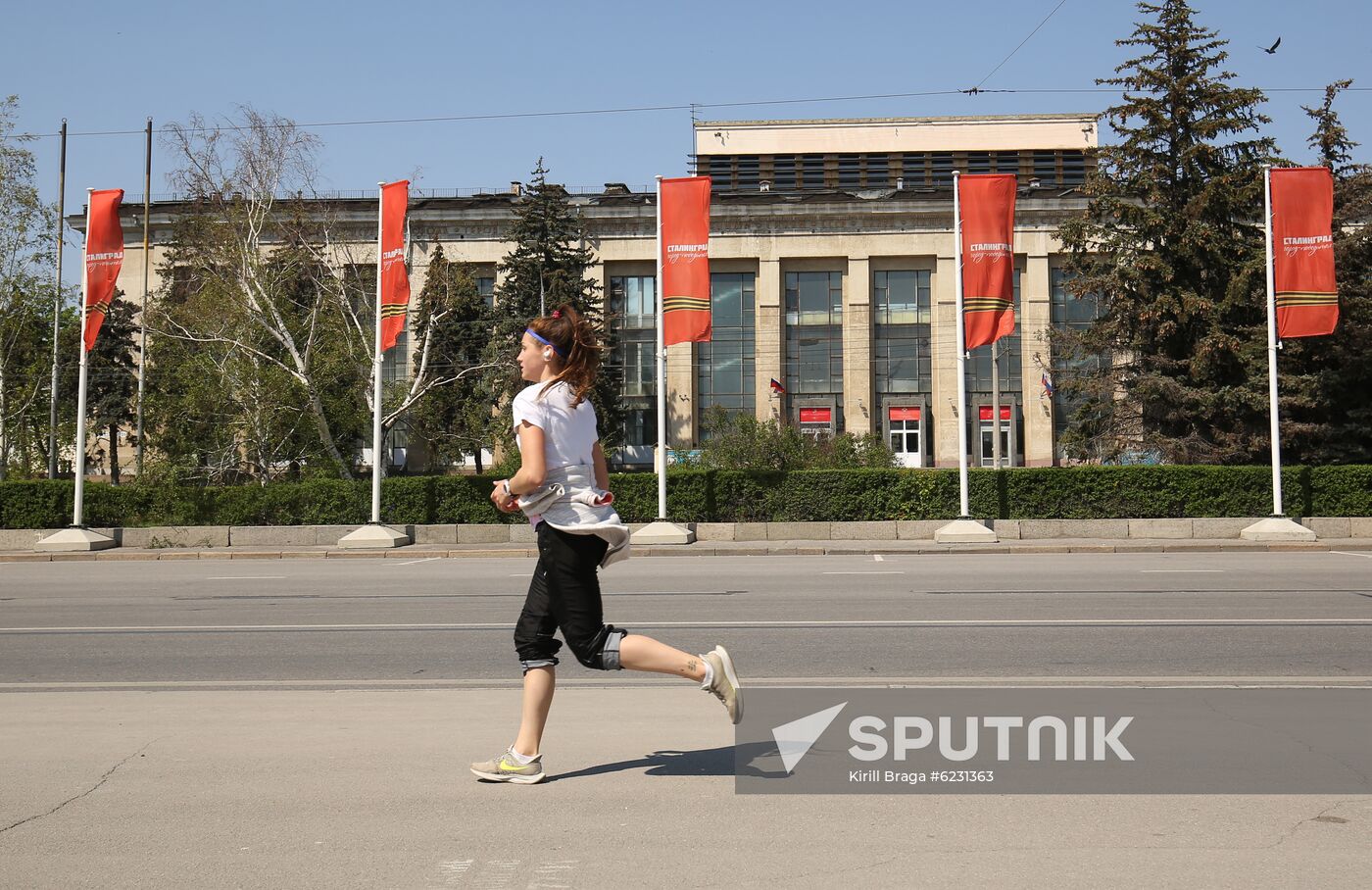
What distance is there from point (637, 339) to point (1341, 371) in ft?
124

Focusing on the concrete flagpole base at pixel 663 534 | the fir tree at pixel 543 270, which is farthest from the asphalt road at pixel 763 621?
the fir tree at pixel 543 270

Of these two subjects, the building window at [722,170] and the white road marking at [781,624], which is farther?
the building window at [722,170]

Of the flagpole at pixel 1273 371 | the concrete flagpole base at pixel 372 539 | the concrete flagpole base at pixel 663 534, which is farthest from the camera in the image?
the concrete flagpole base at pixel 372 539

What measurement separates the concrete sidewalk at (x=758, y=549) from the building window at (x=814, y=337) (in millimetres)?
37631

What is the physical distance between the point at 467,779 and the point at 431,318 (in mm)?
28163

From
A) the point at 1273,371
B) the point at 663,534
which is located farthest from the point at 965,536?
the point at 1273,371

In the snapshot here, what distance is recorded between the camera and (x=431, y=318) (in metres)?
32.2

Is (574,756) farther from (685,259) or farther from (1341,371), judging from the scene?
(1341,371)

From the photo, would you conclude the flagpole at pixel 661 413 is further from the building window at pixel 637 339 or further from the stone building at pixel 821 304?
the building window at pixel 637 339

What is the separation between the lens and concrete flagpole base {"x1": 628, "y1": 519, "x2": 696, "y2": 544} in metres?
24.8

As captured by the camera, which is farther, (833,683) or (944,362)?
(944,362)

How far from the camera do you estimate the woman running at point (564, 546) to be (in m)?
4.89

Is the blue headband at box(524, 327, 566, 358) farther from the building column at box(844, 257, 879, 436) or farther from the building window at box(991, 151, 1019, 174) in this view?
the building window at box(991, 151, 1019, 174)

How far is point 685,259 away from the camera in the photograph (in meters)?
25.6
